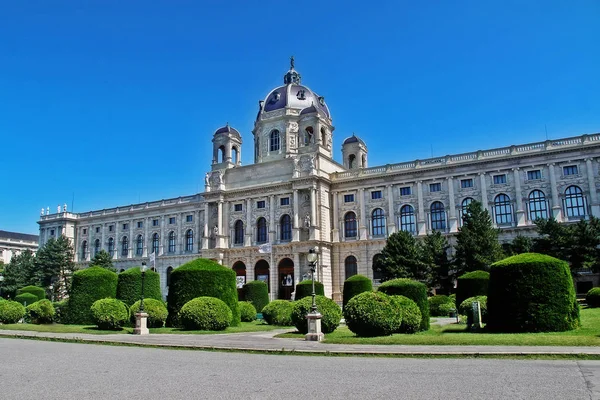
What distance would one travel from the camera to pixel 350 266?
2484 inches

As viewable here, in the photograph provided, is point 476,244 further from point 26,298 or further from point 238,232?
point 26,298

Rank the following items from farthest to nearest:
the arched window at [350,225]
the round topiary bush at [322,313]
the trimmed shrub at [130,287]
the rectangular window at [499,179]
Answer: the arched window at [350,225] → the rectangular window at [499,179] → the trimmed shrub at [130,287] → the round topiary bush at [322,313]

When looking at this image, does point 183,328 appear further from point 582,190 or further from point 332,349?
point 582,190

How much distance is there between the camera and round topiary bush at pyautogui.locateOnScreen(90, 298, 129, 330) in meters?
28.7

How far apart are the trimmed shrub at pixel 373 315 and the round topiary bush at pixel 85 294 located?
19.3 m

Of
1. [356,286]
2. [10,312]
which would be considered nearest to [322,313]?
[356,286]

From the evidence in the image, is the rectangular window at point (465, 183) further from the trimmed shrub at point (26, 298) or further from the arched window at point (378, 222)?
the trimmed shrub at point (26, 298)

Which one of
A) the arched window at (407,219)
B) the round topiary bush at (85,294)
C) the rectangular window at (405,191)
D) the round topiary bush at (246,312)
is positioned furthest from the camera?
the rectangular window at (405,191)

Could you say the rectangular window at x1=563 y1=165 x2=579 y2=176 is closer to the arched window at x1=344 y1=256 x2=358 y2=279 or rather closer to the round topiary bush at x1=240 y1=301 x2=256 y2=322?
the arched window at x1=344 y1=256 x2=358 y2=279

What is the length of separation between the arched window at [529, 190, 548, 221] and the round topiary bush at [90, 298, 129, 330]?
139 ft

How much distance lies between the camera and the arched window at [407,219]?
2349 inches

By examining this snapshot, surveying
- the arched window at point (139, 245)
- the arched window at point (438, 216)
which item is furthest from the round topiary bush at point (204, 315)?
the arched window at point (139, 245)

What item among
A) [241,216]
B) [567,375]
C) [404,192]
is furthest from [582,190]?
[567,375]

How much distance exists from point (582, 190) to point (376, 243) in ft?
74.2
